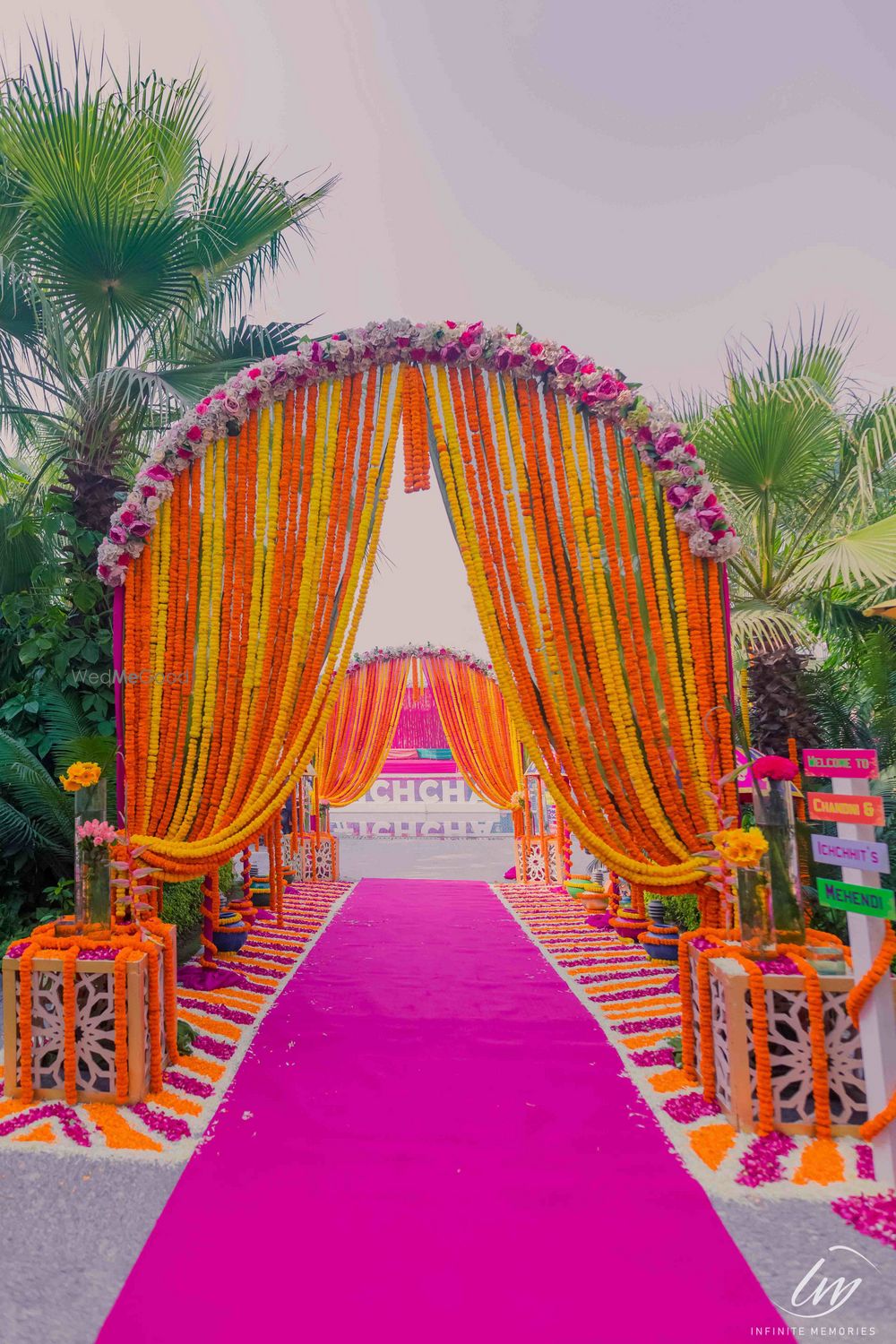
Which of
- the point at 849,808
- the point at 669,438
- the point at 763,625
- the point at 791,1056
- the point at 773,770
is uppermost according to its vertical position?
the point at 669,438

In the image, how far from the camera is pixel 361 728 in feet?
34.2

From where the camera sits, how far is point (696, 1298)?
167 cm

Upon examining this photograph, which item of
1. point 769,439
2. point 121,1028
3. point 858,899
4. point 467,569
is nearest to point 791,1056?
point 858,899

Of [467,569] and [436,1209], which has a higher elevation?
[467,569]

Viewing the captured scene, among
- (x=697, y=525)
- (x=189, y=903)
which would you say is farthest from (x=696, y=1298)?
(x=189, y=903)

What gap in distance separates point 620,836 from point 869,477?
3.22m

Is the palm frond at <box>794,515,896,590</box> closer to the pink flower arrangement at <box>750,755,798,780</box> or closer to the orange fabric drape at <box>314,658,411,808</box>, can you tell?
the pink flower arrangement at <box>750,755,798,780</box>

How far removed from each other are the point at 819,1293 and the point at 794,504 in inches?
179

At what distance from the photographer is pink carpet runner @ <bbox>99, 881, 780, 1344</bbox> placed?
1629 mm

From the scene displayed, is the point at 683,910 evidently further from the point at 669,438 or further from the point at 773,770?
the point at 669,438

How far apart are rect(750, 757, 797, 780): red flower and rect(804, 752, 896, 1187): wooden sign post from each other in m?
0.28

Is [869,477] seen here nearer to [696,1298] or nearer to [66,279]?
[696,1298]

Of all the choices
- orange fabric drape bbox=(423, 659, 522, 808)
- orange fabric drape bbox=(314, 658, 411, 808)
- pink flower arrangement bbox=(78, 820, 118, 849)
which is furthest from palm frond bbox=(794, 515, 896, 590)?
orange fabric drape bbox=(314, 658, 411, 808)

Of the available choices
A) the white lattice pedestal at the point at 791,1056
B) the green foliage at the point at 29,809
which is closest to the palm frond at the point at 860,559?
the white lattice pedestal at the point at 791,1056
